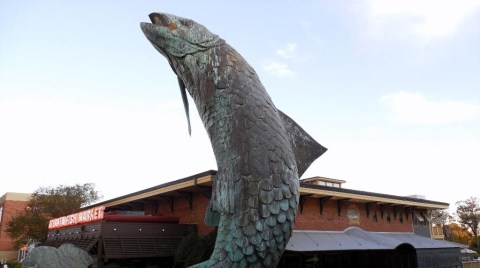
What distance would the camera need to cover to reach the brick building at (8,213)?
36031 mm

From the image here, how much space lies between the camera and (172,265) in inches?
494

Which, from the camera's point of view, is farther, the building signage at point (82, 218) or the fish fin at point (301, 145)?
the building signage at point (82, 218)

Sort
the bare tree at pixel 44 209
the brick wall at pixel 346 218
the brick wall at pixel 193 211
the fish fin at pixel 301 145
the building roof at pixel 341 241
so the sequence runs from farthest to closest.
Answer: the bare tree at pixel 44 209, the brick wall at pixel 346 218, the brick wall at pixel 193 211, the building roof at pixel 341 241, the fish fin at pixel 301 145

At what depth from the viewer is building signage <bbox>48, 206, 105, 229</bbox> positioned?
468 inches

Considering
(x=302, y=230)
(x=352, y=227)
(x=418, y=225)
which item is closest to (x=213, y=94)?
(x=302, y=230)

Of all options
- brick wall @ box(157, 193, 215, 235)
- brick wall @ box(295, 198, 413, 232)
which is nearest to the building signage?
brick wall @ box(157, 193, 215, 235)

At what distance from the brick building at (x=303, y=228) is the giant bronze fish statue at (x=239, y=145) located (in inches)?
296

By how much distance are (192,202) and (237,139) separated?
10.5 metres

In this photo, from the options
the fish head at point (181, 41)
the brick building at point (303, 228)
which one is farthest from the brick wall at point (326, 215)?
the fish head at point (181, 41)

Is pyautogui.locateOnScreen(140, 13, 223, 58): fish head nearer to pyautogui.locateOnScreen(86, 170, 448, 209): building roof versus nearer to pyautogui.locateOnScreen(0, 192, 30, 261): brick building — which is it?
pyautogui.locateOnScreen(86, 170, 448, 209): building roof

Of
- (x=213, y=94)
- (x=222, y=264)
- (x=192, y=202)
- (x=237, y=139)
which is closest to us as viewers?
(x=222, y=264)

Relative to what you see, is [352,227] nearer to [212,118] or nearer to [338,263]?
[338,263]

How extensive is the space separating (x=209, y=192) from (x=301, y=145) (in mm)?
8556

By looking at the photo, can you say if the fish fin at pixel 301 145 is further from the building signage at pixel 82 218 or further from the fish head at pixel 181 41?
the building signage at pixel 82 218
